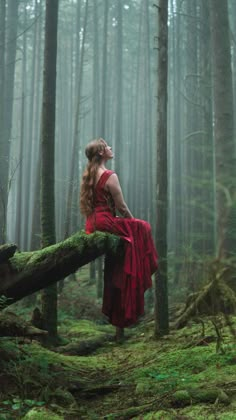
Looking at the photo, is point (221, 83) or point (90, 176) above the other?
point (221, 83)

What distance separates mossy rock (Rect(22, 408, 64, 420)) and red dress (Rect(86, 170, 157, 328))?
66.3 inches

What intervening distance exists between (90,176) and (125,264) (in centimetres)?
107

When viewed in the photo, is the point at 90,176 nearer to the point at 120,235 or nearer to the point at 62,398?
Answer: the point at 120,235

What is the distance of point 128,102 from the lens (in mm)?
39125

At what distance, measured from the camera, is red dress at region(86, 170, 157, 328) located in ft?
16.2

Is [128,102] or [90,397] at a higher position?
[128,102]

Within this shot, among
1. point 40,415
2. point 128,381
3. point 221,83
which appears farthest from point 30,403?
point 221,83

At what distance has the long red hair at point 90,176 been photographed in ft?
17.0

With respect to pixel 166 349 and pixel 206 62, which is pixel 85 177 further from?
pixel 206 62

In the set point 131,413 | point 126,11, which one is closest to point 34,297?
point 131,413

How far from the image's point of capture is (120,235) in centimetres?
502

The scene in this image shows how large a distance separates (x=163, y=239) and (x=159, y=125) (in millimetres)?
1993

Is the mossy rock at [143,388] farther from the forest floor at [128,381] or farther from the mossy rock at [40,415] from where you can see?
the mossy rock at [40,415]

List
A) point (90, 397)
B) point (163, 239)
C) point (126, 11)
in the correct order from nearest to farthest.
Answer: point (90, 397) < point (163, 239) < point (126, 11)
